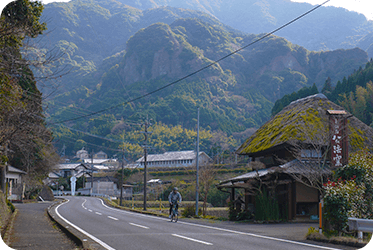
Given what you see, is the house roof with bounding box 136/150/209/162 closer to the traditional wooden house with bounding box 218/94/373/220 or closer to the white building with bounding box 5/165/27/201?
the white building with bounding box 5/165/27/201

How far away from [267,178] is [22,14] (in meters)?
14.6

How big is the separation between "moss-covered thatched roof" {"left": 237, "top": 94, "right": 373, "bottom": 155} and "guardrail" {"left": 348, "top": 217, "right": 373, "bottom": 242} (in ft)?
26.1

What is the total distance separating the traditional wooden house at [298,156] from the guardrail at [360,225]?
6799 millimetres

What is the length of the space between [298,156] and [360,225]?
31.6 feet

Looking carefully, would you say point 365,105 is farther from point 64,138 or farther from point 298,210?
point 64,138

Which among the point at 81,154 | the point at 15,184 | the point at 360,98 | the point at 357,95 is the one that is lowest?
Result: the point at 15,184

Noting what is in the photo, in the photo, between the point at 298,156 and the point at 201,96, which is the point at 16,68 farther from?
the point at 201,96

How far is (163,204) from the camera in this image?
50.1 meters

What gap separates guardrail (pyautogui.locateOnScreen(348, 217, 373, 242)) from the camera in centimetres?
896

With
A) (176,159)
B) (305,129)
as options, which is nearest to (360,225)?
(305,129)

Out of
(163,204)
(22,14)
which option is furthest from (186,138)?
(22,14)

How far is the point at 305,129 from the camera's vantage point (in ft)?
62.5

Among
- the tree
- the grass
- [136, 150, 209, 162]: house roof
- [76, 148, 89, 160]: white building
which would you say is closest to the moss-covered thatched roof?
the grass

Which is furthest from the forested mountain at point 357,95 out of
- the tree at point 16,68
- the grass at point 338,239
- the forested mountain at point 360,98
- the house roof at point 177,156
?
the tree at point 16,68
